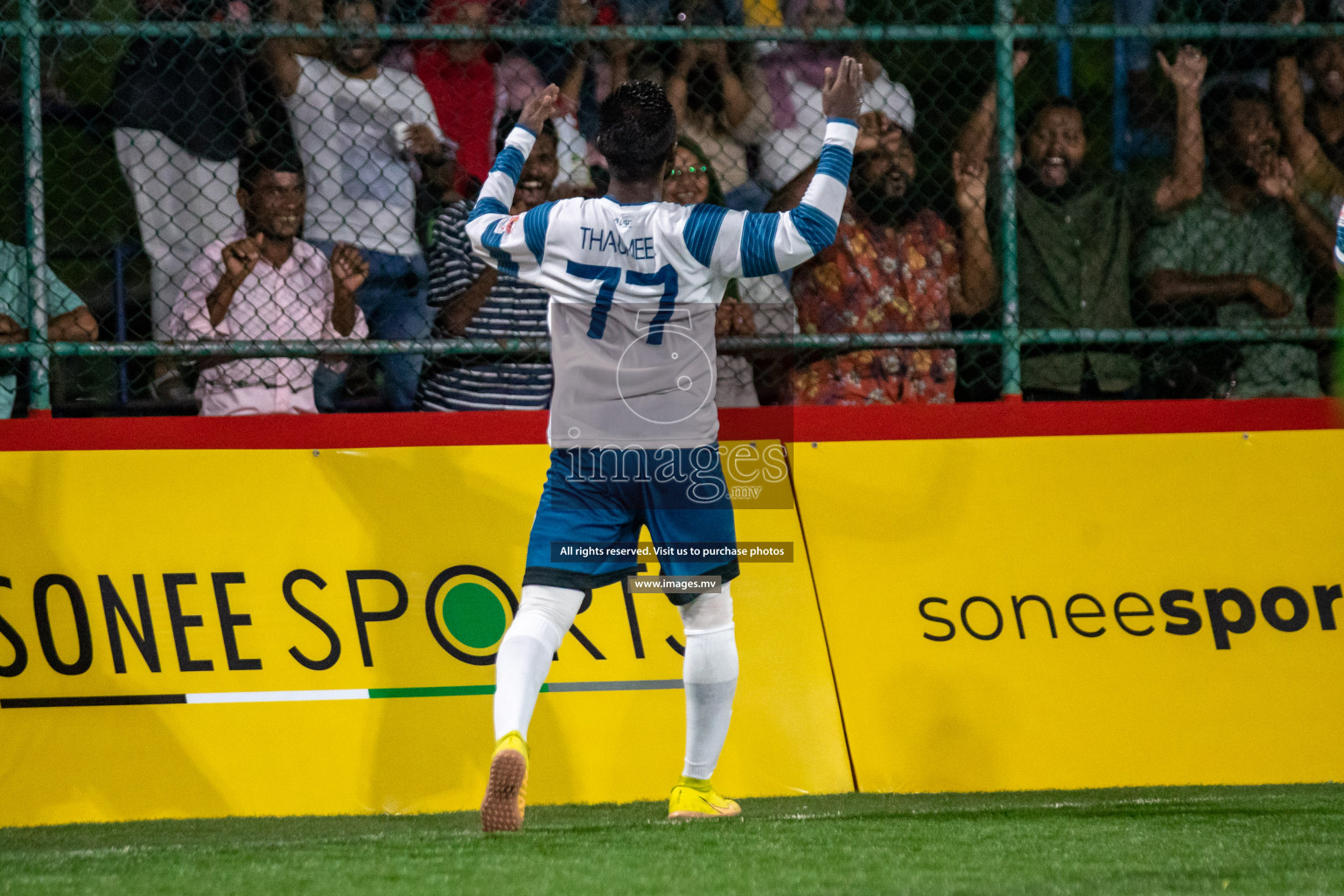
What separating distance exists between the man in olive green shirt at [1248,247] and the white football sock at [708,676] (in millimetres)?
2221

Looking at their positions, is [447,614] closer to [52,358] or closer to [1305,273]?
[52,358]

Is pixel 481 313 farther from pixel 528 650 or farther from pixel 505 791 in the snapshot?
pixel 505 791

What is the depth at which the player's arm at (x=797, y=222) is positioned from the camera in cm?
362

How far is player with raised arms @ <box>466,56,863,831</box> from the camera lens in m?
3.66

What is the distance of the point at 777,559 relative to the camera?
450 centimetres

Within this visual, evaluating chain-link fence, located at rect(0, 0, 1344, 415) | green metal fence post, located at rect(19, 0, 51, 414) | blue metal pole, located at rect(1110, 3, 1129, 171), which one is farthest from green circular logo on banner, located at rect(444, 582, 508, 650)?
blue metal pole, located at rect(1110, 3, 1129, 171)

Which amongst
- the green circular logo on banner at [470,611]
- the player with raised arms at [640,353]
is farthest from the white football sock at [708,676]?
the green circular logo on banner at [470,611]

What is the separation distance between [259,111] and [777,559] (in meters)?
2.35

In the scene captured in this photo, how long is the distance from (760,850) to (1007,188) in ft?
8.11

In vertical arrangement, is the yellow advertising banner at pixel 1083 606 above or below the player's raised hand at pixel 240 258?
below

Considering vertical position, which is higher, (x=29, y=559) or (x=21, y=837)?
(x=29, y=559)

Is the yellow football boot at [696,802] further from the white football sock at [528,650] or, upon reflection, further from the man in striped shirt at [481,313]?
the man in striped shirt at [481,313]

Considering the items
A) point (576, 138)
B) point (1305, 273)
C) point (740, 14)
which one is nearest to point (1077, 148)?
point (1305, 273)

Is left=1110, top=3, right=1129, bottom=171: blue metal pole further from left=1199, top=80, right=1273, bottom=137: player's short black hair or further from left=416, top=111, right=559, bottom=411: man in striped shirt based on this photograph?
left=416, top=111, right=559, bottom=411: man in striped shirt
